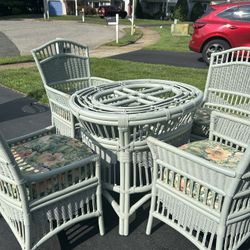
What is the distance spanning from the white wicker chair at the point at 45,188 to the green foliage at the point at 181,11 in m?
28.3

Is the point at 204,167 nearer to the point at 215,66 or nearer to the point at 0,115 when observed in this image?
the point at 215,66

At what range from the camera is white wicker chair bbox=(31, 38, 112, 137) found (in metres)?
3.21

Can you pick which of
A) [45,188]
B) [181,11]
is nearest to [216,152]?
[45,188]

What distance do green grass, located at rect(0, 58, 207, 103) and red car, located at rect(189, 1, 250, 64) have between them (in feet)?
4.02

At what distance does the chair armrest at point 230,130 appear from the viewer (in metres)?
2.48

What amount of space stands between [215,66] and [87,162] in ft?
6.95

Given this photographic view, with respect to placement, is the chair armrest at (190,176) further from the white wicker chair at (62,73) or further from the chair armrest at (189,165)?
the white wicker chair at (62,73)

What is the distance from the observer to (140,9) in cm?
3391

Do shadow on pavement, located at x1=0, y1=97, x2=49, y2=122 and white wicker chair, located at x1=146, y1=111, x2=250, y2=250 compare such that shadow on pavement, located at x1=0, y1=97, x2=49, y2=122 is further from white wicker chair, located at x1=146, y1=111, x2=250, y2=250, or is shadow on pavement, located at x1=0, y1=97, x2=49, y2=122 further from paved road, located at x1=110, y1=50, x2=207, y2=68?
paved road, located at x1=110, y1=50, x2=207, y2=68

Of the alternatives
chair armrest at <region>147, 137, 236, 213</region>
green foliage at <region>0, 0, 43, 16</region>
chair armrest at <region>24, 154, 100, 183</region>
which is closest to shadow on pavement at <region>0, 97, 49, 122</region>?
chair armrest at <region>24, 154, 100, 183</region>

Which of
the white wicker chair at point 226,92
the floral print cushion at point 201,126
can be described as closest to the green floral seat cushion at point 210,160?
the floral print cushion at point 201,126

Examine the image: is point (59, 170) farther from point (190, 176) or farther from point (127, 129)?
point (190, 176)

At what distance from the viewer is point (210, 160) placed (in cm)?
228

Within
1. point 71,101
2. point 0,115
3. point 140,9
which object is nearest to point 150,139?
point 71,101
